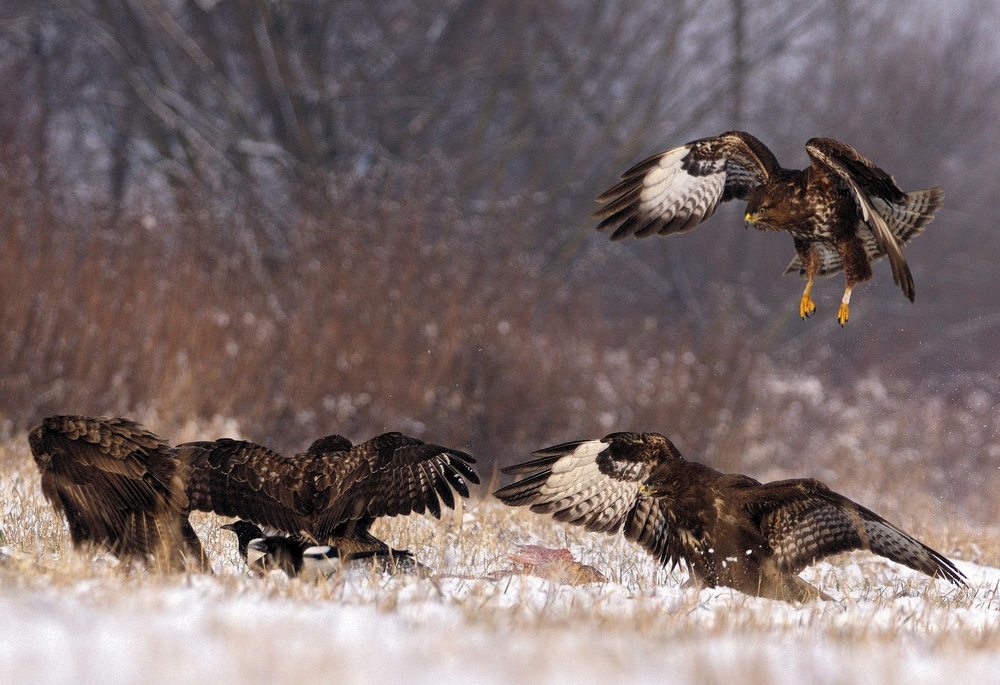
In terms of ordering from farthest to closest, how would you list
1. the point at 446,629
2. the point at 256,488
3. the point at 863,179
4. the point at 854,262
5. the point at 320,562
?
the point at 854,262 < the point at 863,179 < the point at 256,488 < the point at 320,562 < the point at 446,629

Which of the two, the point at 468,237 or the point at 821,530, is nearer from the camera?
the point at 821,530

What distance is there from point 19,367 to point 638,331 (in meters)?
9.15

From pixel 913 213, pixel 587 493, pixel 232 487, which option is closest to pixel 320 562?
pixel 232 487

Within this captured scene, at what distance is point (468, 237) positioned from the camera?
14.1 m

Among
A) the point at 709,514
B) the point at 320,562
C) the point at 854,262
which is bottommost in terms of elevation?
the point at 320,562

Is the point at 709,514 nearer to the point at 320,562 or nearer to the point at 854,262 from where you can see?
the point at 320,562

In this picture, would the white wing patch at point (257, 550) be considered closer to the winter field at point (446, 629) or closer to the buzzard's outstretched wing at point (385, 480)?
the winter field at point (446, 629)

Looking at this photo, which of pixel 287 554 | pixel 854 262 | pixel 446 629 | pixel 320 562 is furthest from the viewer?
pixel 854 262

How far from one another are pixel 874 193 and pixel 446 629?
11.7 feet

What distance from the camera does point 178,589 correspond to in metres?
3.63

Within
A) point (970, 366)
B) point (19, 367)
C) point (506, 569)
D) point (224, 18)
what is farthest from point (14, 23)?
point (970, 366)

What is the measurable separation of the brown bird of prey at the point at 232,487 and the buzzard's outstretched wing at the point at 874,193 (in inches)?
86.6

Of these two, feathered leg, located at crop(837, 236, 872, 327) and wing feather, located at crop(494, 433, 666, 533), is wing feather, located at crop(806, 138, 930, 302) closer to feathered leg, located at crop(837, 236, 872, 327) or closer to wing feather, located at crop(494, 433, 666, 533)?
feathered leg, located at crop(837, 236, 872, 327)

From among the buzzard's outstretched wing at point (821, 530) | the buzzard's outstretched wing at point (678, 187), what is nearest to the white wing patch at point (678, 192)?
the buzzard's outstretched wing at point (678, 187)
